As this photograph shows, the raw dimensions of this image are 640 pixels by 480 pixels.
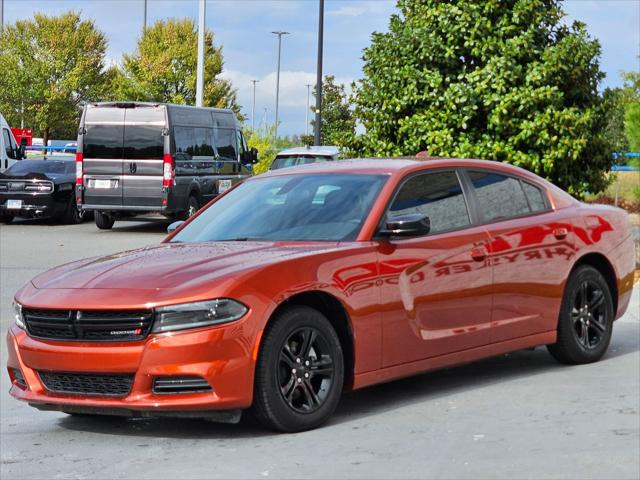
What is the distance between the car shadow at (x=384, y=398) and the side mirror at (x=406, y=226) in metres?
1.04

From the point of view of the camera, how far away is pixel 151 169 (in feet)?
81.2

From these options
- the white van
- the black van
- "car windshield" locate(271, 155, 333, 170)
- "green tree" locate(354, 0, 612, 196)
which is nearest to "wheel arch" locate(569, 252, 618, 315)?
"green tree" locate(354, 0, 612, 196)

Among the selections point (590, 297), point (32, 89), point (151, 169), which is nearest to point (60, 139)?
point (32, 89)

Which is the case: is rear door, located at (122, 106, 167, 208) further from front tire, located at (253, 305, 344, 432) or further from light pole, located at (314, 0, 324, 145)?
front tire, located at (253, 305, 344, 432)

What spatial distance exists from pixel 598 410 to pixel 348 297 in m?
1.69

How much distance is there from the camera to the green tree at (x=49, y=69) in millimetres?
59844

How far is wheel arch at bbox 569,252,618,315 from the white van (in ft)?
76.5

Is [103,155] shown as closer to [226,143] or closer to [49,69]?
[226,143]

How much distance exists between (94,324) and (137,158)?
18770 millimetres

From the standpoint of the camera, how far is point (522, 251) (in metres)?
8.08

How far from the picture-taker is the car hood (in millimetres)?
6348

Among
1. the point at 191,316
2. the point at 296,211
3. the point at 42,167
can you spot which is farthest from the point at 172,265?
the point at 42,167

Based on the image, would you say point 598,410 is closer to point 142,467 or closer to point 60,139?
point 142,467

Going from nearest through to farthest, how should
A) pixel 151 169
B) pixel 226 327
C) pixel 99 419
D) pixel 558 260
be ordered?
pixel 226 327, pixel 99 419, pixel 558 260, pixel 151 169
